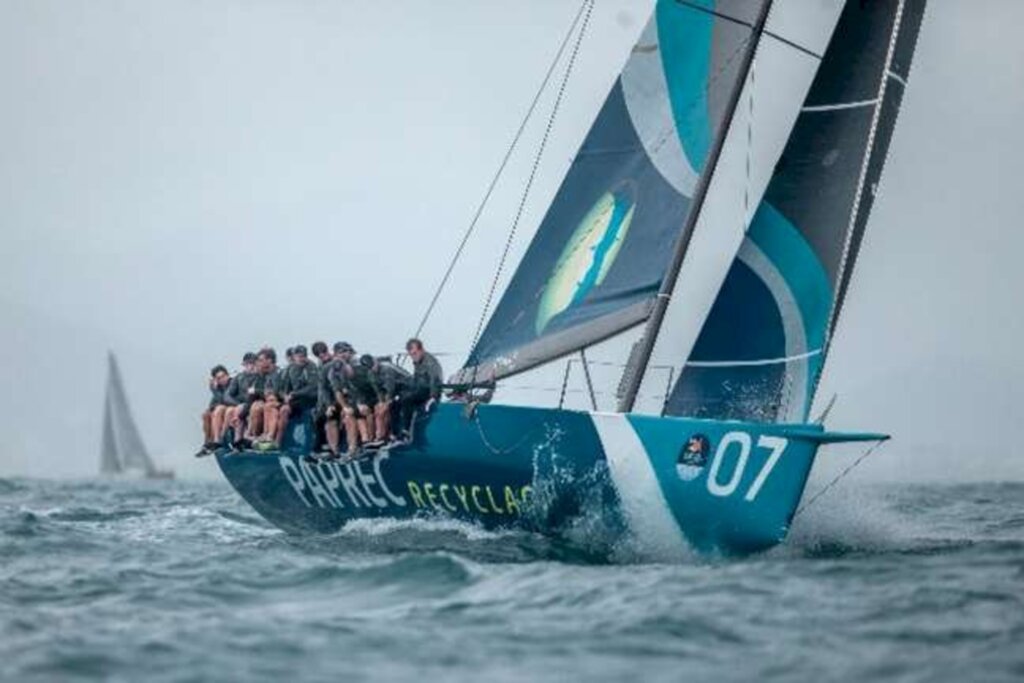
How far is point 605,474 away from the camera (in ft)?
47.3

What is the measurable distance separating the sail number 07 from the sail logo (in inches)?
95.6

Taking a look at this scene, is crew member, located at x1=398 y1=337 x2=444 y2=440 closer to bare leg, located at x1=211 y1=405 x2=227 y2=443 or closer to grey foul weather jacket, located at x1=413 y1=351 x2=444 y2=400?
grey foul weather jacket, located at x1=413 y1=351 x2=444 y2=400

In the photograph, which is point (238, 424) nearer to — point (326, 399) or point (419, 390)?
point (326, 399)

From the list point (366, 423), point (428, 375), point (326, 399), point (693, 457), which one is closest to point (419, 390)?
point (428, 375)

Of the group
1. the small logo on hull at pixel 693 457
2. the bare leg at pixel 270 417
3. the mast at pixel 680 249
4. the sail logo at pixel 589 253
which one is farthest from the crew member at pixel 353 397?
the small logo on hull at pixel 693 457

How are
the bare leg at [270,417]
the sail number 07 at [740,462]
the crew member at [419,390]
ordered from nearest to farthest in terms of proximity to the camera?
the sail number 07 at [740,462] → the crew member at [419,390] → the bare leg at [270,417]

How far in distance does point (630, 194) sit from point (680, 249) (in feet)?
2.86

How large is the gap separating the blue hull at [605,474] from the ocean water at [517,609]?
0.25 meters

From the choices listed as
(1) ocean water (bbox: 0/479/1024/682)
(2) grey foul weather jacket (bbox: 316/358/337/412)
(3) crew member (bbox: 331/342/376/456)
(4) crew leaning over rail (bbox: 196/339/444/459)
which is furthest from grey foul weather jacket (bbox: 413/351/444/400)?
(1) ocean water (bbox: 0/479/1024/682)

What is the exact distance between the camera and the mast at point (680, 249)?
15.1 m

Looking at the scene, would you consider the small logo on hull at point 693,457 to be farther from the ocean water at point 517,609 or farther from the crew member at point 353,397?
the crew member at point 353,397

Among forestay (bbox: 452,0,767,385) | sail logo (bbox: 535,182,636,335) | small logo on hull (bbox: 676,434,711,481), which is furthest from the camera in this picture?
sail logo (bbox: 535,182,636,335)

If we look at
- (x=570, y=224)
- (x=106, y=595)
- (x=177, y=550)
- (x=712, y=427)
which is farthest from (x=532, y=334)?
(x=106, y=595)

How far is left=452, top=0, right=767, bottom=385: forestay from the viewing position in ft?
50.3
